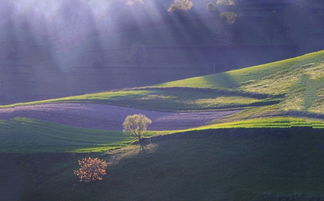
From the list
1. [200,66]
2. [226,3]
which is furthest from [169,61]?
[226,3]

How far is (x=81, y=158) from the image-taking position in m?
56.3

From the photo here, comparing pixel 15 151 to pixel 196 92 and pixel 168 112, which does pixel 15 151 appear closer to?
pixel 168 112

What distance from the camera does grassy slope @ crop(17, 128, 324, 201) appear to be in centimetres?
4306

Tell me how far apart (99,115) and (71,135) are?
33.9 feet

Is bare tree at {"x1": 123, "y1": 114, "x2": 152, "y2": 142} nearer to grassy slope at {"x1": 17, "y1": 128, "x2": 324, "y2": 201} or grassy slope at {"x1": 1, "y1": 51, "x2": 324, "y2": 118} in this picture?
grassy slope at {"x1": 17, "y1": 128, "x2": 324, "y2": 201}

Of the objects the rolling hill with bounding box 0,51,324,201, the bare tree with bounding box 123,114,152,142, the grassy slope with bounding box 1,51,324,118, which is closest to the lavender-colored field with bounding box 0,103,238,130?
the rolling hill with bounding box 0,51,324,201

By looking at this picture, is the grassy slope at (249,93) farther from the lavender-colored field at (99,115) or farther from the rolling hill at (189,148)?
the lavender-colored field at (99,115)

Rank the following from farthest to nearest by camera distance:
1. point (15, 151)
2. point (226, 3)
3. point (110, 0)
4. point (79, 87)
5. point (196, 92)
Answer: point (110, 0) → point (226, 3) → point (79, 87) → point (196, 92) → point (15, 151)

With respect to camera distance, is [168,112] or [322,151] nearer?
[322,151]

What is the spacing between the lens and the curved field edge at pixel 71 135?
185ft

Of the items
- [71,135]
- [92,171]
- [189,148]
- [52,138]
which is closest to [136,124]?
[189,148]

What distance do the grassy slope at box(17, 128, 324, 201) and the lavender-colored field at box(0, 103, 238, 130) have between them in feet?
39.4

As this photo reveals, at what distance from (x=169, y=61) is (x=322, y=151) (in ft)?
264

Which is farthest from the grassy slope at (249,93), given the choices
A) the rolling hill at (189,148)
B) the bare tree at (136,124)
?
the bare tree at (136,124)
